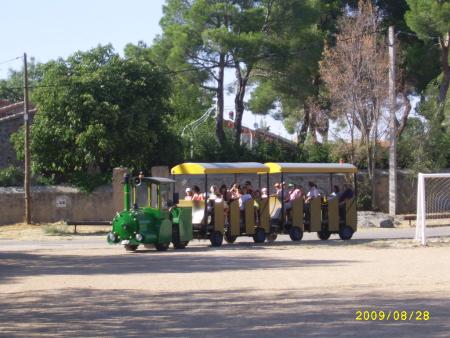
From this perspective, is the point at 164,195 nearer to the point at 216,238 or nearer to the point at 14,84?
the point at 216,238

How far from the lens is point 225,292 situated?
16.1 meters

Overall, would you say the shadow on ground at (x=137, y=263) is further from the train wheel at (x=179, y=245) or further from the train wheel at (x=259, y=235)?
the train wheel at (x=259, y=235)

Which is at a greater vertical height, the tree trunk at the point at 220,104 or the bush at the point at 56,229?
the tree trunk at the point at 220,104

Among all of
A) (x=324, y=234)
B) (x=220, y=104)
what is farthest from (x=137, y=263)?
(x=220, y=104)

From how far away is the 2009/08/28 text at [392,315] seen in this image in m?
12.7

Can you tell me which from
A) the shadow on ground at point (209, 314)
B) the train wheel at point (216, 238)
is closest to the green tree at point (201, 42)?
the train wheel at point (216, 238)

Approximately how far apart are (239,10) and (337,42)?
514cm

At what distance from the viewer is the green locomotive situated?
26.2 metres

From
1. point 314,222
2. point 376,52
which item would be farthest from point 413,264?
point 376,52

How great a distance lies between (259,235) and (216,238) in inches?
63.7

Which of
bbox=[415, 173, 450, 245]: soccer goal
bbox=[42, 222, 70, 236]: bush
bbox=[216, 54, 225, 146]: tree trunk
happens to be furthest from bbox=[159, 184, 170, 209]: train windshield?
bbox=[216, 54, 225, 146]: tree trunk

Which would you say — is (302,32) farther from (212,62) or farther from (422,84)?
(422,84)

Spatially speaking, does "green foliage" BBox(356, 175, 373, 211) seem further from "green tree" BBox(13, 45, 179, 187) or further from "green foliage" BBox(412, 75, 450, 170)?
"green tree" BBox(13, 45, 179, 187)

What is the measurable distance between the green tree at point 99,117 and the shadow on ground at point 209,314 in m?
27.1
